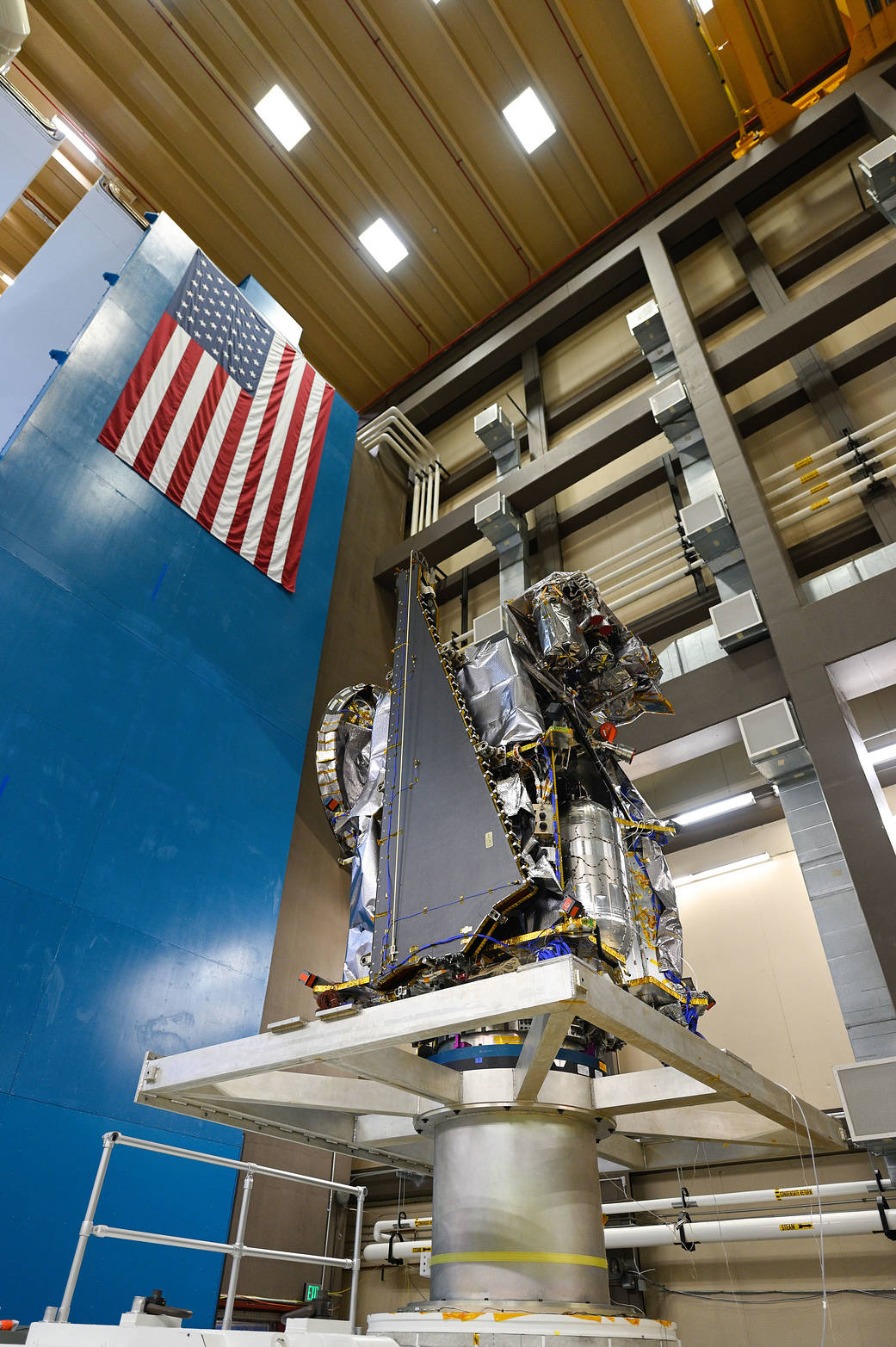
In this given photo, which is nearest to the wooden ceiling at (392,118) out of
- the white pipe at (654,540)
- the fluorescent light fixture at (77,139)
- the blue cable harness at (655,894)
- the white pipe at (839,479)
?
the fluorescent light fixture at (77,139)

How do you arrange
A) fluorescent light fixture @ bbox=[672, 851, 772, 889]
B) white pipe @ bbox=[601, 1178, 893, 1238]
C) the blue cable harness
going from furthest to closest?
fluorescent light fixture @ bbox=[672, 851, 772, 889] → white pipe @ bbox=[601, 1178, 893, 1238] → the blue cable harness

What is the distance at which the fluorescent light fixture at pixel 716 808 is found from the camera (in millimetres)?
9562

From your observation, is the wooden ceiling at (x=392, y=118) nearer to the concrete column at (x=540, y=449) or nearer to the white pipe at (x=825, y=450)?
the concrete column at (x=540, y=449)

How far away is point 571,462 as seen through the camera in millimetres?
→ 11672

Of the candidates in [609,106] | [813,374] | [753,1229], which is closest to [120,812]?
[753,1229]

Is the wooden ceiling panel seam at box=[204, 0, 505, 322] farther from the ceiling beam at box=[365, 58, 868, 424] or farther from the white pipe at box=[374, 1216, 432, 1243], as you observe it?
the white pipe at box=[374, 1216, 432, 1243]

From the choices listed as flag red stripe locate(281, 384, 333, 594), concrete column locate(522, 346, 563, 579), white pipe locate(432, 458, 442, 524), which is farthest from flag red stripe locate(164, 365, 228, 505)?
concrete column locate(522, 346, 563, 579)

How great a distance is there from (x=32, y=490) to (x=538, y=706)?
18.4 ft

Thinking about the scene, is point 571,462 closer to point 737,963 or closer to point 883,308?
point 883,308

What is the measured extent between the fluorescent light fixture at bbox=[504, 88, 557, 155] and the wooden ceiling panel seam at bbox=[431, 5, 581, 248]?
0.50 feet

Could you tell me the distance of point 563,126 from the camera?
13.4 meters

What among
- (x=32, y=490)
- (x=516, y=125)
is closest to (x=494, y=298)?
(x=516, y=125)

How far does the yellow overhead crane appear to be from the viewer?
11.1m

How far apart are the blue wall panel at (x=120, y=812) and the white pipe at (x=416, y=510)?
13.7ft
